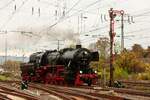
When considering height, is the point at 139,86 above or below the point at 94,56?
below

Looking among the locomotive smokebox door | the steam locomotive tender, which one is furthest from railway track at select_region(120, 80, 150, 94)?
the locomotive smokebox door

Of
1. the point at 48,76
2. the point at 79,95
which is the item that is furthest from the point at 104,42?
the point at 79,95

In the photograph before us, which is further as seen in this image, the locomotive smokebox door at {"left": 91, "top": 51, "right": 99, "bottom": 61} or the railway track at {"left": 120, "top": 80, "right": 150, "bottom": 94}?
the locomotive smokebox door at {"left": 91, "top": 51, "right": 99, "bottom": 61}

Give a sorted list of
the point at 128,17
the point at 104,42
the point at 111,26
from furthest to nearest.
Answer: the point at 104,42 → the point at 128,17 → the point at 111,26

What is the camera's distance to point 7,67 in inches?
5394

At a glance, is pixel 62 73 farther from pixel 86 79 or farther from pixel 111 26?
pixel 111 26

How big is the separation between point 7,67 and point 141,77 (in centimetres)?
9522

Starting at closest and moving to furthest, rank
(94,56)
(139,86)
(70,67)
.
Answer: (70,67) → (94,56) → (139,86)

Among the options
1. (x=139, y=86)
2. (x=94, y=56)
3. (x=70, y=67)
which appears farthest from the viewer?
(x=139, y=86)

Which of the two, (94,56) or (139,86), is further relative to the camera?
(139,86)

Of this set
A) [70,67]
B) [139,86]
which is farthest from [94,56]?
[139,86]

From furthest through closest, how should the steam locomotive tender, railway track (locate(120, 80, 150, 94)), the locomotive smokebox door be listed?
the locomotive smokebox door → the steam locomotive tender → railway track (locate(120, 80, 150, 94))

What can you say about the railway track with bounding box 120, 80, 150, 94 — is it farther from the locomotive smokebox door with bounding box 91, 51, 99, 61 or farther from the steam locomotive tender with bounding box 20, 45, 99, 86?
the locomotive smokebox door with bounding box 91, 51, 99, 61

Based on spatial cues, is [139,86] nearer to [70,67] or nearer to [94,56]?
[94,56]
